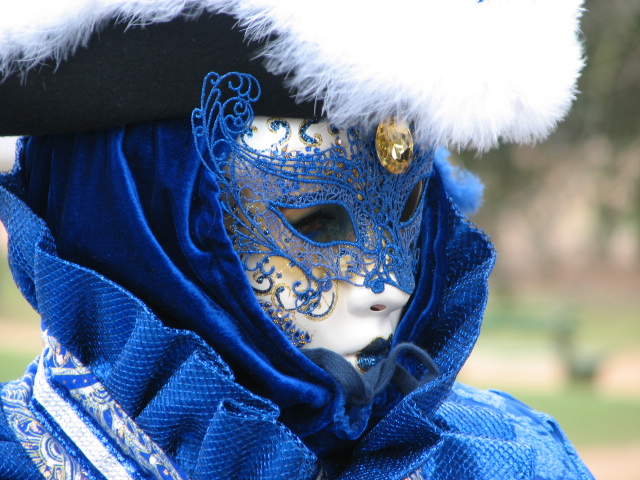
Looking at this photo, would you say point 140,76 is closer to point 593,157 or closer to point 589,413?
point 593,157

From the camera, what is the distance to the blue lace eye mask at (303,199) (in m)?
1.21

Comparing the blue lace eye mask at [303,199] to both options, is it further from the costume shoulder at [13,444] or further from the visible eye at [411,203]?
the costume shoulder at [13,444]

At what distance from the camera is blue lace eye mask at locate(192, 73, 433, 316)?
1207 millimetres

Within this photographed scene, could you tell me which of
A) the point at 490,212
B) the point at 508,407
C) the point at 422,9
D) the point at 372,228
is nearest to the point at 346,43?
the point at 422,9

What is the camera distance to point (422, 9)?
1147mm

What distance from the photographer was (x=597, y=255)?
7.45 m

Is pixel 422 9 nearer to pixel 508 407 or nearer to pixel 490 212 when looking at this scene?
pixel 508 407

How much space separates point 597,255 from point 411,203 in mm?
6612

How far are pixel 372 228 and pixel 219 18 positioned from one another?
45cm

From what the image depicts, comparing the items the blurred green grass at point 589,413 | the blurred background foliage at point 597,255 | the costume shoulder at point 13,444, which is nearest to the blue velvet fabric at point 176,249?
the costume shoulder at point 13,444

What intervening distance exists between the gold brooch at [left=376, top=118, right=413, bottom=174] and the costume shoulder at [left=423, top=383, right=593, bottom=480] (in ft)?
1.62

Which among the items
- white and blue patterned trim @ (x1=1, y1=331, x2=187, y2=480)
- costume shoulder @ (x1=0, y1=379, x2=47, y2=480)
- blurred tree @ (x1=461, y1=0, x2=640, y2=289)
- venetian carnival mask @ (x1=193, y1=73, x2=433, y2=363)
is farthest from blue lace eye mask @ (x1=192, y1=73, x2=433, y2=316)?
blurred tree @ (x1=461, y1=0, x2=640, y2=289)

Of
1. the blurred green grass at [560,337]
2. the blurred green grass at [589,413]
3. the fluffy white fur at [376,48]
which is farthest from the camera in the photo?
the blurred green grass at [560,337]

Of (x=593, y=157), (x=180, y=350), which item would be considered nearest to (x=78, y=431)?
(x=180, y=350)
